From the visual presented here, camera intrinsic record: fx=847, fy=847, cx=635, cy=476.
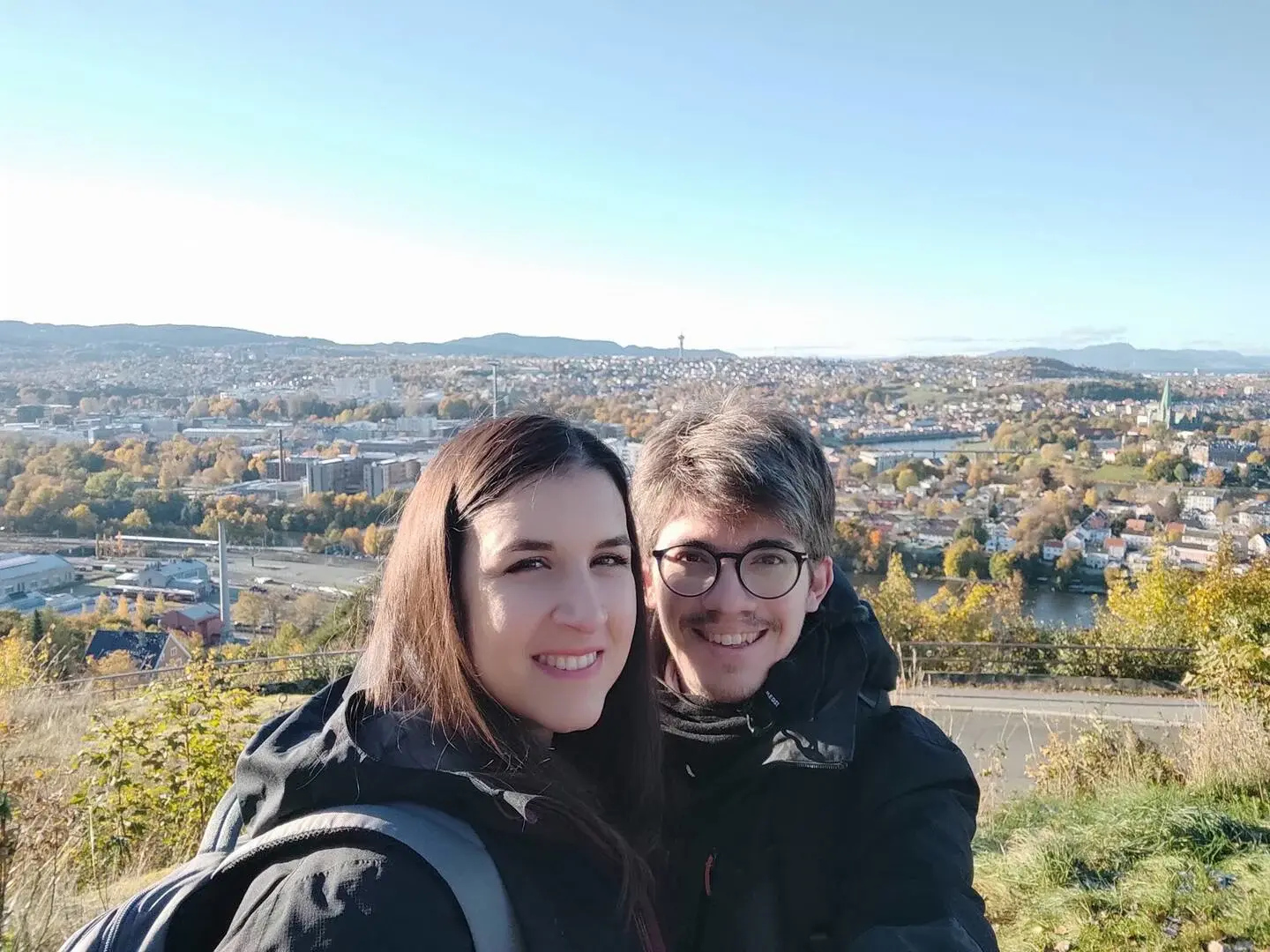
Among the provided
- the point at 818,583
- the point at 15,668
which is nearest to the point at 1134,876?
the point at 818,583

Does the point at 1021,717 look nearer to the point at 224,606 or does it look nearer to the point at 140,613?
the point at 224,606

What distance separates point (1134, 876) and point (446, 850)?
12.2 ft

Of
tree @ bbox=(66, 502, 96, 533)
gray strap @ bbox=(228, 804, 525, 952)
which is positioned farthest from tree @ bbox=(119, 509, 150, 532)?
gray strap @ bbox=(228, 804, 525, 952)

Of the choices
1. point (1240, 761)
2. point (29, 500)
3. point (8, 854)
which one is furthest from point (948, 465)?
point (8, 854)

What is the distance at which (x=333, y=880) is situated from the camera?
2.77 feet

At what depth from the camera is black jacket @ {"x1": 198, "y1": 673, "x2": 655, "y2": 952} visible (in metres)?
0.83

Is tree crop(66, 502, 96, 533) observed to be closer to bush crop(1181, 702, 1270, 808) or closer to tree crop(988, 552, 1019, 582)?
tree crop(988, 552, 1019, 582)

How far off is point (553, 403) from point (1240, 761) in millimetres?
5211

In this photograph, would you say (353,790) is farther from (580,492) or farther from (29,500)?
(29,500)

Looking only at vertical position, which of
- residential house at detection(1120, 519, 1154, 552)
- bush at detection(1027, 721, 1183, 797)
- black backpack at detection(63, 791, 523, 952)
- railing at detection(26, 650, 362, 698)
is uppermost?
black backpack at detection(63, 791, 523, 952)

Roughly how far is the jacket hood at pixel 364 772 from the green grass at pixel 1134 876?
3184 mm

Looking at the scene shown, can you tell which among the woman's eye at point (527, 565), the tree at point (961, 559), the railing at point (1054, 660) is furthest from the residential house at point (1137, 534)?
the woman's eye at point (527, 565)

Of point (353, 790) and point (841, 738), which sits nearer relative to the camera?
point (353, 790)

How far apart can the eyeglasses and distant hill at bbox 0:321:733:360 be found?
70.9 metres
